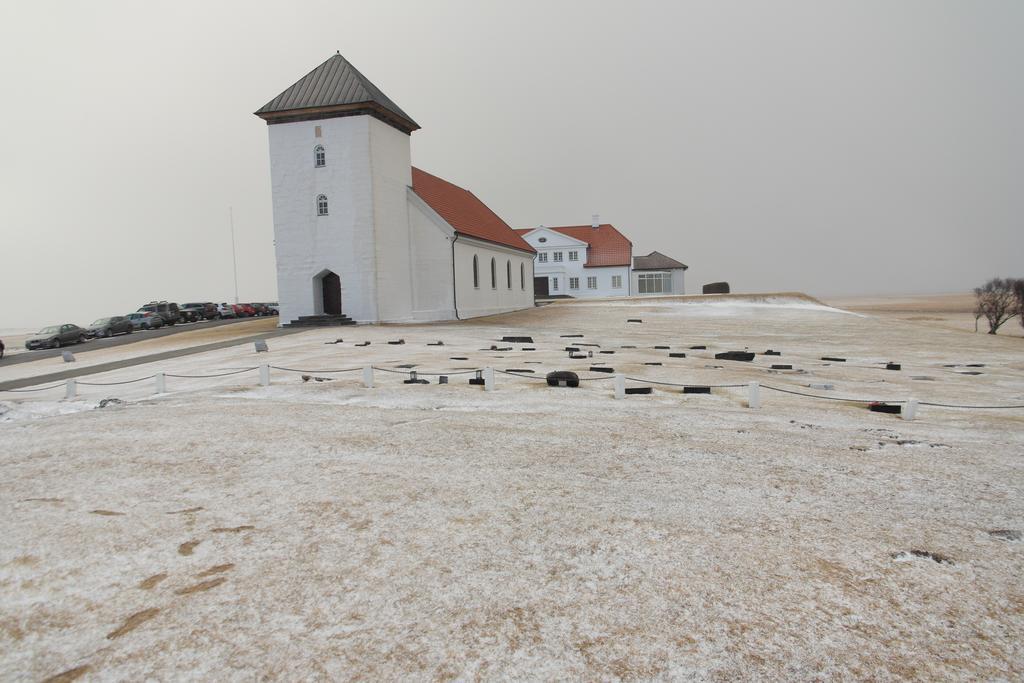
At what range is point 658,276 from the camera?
65.0 m

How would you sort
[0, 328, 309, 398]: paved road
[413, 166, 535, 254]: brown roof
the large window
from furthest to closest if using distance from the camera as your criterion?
the large window
[413, 166, 535, 254]: brown roof
[0, 328, 309, 398]: paved road

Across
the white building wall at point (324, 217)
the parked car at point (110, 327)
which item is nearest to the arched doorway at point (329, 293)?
the white building wall at point (324, 217)

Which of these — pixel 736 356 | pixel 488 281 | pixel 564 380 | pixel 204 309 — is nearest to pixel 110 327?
A: pixel 204 309

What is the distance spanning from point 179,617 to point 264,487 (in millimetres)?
2401

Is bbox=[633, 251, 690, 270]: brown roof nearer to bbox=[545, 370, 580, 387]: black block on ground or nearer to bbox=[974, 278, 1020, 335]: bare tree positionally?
bbox=[974, 278, 1020, 335]: bare tree

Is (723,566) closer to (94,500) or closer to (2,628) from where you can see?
(2,628)

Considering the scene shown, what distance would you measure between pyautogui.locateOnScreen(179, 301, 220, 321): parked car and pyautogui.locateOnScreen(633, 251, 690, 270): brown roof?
40.3m

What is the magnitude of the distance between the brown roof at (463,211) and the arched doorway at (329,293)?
6511 mm

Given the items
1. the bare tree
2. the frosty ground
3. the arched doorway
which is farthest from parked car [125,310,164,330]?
the bare tree

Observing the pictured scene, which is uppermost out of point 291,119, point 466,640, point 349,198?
point 291,119

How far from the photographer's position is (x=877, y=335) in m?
30.1

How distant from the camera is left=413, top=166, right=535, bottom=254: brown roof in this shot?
35188 millimetres

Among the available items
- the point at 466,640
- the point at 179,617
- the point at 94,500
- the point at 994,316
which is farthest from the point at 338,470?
the point at 994,316

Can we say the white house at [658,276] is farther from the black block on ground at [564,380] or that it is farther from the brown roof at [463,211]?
the black block on ground at [564,380]
